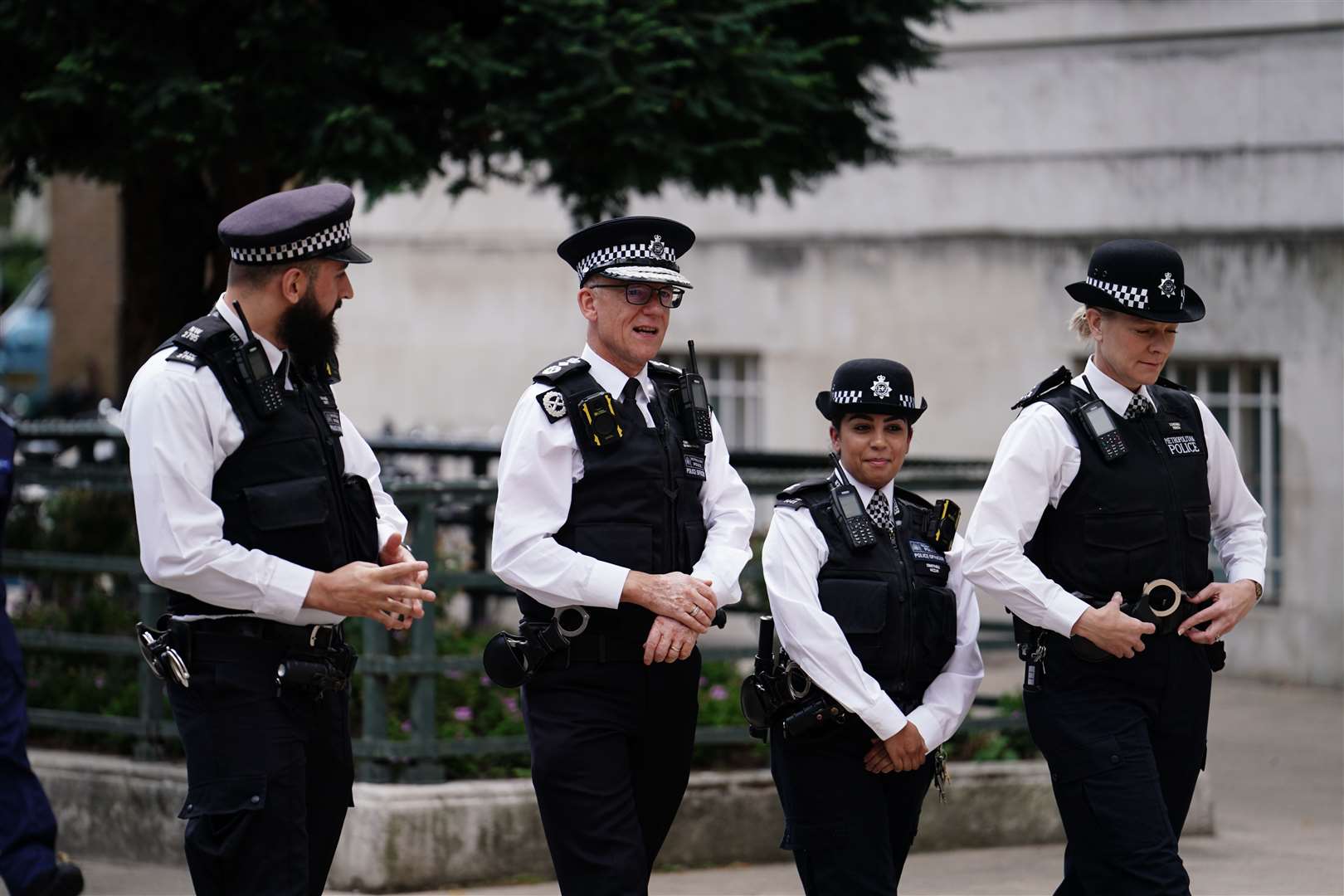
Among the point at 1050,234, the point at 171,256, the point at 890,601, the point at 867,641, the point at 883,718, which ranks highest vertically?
the point at 1050,234

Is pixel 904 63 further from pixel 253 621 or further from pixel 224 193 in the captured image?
pixel 253 621

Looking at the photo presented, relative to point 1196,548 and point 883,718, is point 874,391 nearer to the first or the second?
point 883,718

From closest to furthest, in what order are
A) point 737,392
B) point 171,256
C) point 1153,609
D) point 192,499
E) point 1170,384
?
1. point 192,499
2. point 1153,609
3. point 1170,384
4. point 171,256
5. point 737,392

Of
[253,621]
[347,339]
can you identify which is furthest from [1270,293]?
[253,621]

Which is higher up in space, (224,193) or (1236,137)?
(1236,137)

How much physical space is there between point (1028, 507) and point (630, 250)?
1.31 meters

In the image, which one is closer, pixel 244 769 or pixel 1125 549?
pixel 244 769

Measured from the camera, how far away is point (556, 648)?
508cm

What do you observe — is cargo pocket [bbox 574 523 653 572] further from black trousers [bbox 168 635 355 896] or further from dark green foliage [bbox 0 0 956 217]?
dark green foliage [bbox 0 0 956 217]

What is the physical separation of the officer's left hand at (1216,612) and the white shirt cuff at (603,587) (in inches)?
62.4

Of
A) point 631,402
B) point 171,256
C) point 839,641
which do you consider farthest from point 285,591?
point 171,256

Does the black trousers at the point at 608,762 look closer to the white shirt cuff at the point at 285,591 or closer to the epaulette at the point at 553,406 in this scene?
the epaulette at the point at 553,406

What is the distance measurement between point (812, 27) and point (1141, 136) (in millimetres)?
5318

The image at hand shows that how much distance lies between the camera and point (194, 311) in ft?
30.9
